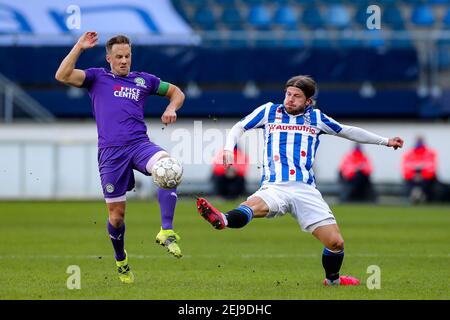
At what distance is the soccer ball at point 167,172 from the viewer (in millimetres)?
9391

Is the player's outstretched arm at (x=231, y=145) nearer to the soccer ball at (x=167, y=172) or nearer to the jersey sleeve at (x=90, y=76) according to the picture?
the soccer ball at (x=167, y=172)

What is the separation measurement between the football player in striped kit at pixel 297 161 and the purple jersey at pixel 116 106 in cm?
90

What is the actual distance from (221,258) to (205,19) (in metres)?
22.5

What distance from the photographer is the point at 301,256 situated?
1338 cm

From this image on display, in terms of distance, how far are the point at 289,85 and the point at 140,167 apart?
1.52 meters

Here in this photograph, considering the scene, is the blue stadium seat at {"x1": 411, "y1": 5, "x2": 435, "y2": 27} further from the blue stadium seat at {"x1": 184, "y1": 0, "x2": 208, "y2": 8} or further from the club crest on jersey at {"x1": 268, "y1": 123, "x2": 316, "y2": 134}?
the club crest on jersey at {"x1": 268, "y1": 123, "x2": 316, "y2": 134}

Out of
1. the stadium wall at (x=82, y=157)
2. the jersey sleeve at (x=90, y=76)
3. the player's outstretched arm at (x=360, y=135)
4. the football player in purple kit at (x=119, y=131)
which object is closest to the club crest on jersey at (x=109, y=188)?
the football player in purple kit at (x=119, y=131)

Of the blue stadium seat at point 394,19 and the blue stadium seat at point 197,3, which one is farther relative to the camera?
the blue stadium seat at point 197,3

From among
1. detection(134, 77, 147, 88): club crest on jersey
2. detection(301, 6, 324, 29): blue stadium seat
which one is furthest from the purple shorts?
detection(301, 6, 324, 29): blue stadium seat

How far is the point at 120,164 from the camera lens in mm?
9789

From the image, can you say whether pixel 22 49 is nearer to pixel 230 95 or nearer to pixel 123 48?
pixel 230 95

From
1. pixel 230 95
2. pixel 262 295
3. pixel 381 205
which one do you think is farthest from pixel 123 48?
pixel 230 95

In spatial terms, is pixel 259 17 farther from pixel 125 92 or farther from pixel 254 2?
pixel 125 92

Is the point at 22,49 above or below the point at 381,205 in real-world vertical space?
above
